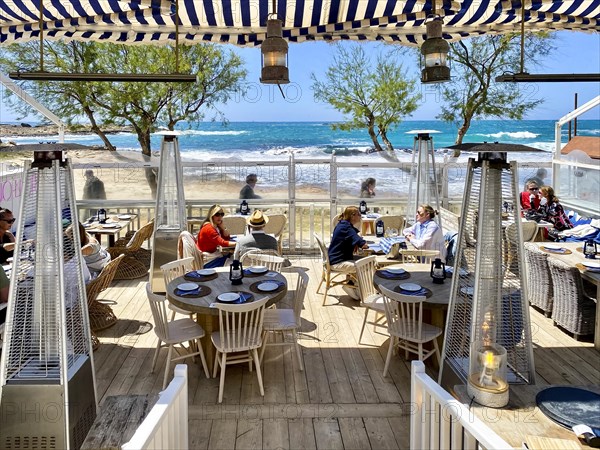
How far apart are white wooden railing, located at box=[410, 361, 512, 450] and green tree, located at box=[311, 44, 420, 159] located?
798 inches

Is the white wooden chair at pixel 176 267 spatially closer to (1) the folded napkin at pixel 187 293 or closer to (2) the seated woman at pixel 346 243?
(1) the folded napkin at pixel 187 293

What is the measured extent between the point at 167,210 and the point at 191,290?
261 centimetres

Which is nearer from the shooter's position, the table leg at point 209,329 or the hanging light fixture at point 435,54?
the hanging light fixture at point 435,54

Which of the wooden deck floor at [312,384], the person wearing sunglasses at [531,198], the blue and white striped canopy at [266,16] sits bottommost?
the wooden deck floor at [312,384]

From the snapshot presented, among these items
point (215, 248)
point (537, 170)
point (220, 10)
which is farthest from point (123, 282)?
point (537, 170)

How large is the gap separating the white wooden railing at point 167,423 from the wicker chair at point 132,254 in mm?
4877

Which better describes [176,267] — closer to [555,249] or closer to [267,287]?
[267,287]

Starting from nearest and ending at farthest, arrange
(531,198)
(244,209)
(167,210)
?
(167,210), (244,209), (531,198)

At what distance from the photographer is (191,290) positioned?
448 centimetres

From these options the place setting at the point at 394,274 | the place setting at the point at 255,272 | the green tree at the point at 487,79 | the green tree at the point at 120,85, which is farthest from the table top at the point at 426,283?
the green tree at the point at 487,79

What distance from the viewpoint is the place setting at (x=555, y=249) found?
19.5ft

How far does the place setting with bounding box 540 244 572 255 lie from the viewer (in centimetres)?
594

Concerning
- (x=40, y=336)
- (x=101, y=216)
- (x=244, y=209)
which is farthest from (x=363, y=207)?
(x=40, y=336)

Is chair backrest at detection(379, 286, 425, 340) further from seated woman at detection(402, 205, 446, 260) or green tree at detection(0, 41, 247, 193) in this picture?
green tree at detection(0, 41, 247, 193)
